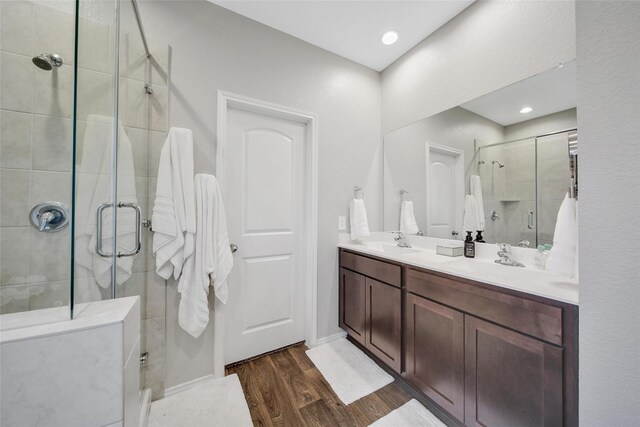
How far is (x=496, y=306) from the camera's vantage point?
3.36ft

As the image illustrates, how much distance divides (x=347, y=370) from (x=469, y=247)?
1280 millimetres

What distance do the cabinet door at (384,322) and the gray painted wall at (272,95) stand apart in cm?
45

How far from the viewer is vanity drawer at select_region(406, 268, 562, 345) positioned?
869 millimetres

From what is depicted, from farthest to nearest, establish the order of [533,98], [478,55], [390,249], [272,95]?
[390,249], [272,95], [478,55], [533,98]

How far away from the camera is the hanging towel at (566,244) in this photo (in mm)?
981

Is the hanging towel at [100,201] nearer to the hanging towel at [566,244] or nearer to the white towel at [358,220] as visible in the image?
the white towel at [358,220]

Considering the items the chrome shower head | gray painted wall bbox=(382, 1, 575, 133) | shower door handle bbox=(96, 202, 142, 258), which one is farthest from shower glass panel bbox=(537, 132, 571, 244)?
the chrome shower head

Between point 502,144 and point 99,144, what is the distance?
2.27 meters

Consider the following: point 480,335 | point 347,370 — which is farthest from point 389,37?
point 347,370

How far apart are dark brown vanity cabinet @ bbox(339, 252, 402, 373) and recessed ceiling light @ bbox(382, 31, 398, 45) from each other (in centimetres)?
187

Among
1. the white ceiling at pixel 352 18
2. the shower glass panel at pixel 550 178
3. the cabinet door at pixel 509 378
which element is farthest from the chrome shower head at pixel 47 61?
the shower glass panel at pixel 550 178

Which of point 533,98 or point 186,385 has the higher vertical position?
point 533,98

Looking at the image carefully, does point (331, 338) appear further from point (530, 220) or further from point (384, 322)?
point (530, 220)

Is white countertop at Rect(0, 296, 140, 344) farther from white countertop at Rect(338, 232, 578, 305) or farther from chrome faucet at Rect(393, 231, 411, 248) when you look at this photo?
chrome faucet at Rect(393, 231, 411, 248)
